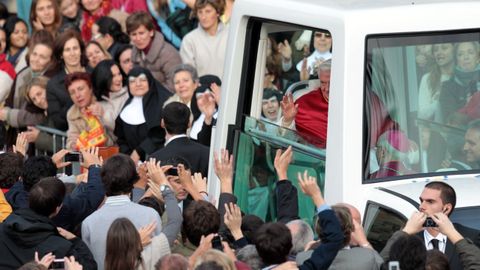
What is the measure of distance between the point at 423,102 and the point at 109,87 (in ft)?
20.5

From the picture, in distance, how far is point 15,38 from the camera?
15.7 metres

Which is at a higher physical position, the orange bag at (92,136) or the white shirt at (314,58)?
the white shirt at (314,58)

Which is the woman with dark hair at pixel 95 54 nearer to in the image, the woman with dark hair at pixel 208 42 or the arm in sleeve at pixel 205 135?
the woman with dark hair at pixel 208 42

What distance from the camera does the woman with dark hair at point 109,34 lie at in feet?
50.0

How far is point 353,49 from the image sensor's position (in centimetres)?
727

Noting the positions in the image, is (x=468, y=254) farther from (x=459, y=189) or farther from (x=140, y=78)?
(x=140, y=78)

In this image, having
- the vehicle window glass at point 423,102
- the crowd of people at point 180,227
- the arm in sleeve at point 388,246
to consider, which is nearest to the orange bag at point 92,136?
the crowd of people at point 180,227

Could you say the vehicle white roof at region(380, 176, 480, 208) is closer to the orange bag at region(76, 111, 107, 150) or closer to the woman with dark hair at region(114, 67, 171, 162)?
the orange bag at region(76, 111, 107, 150)

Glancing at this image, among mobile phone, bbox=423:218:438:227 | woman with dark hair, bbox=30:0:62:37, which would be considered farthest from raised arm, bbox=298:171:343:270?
woman with dark hair, bbox=30:0:62:37

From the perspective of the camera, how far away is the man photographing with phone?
6672 millimetres

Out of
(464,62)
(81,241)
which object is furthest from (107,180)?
(464,62)

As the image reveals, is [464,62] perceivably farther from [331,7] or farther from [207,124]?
[207,124]

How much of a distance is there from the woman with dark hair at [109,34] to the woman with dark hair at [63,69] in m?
0.96

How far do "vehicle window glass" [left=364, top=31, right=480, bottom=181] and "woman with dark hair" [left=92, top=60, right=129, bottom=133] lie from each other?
238 inches
